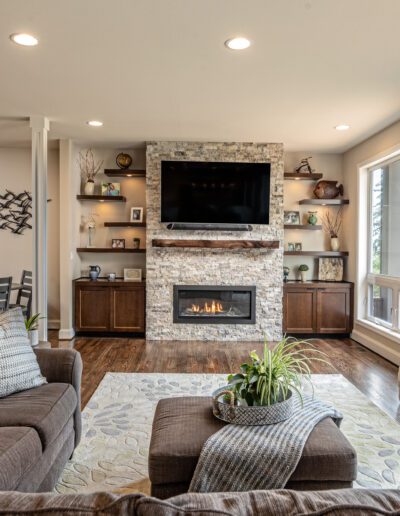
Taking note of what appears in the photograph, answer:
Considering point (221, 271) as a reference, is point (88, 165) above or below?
above

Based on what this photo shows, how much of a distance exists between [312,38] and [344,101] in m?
1.38

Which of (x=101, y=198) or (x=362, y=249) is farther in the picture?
(x=101, y=198)

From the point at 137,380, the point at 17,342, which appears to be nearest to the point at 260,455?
the point at 17,342

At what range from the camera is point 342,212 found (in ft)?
21.4

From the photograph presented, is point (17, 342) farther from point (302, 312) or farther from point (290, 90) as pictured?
point (302, 312)

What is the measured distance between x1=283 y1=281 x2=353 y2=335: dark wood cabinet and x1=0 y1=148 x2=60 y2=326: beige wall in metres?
3.51

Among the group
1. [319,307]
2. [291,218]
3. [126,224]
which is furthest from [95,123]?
[319,307]

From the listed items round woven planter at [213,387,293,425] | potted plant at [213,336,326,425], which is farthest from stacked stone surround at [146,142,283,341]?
round woven planter at [213,387,293,425]

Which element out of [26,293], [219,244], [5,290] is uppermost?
[219,244]

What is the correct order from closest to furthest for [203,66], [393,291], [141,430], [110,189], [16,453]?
[16,453]
[141,430]
[203,66]
[393,291]
[110,189]

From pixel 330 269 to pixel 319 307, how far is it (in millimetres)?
667

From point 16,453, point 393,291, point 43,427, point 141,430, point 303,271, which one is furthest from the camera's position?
point 303,271

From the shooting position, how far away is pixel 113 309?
604 cm

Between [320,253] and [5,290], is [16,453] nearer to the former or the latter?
[5,290]
